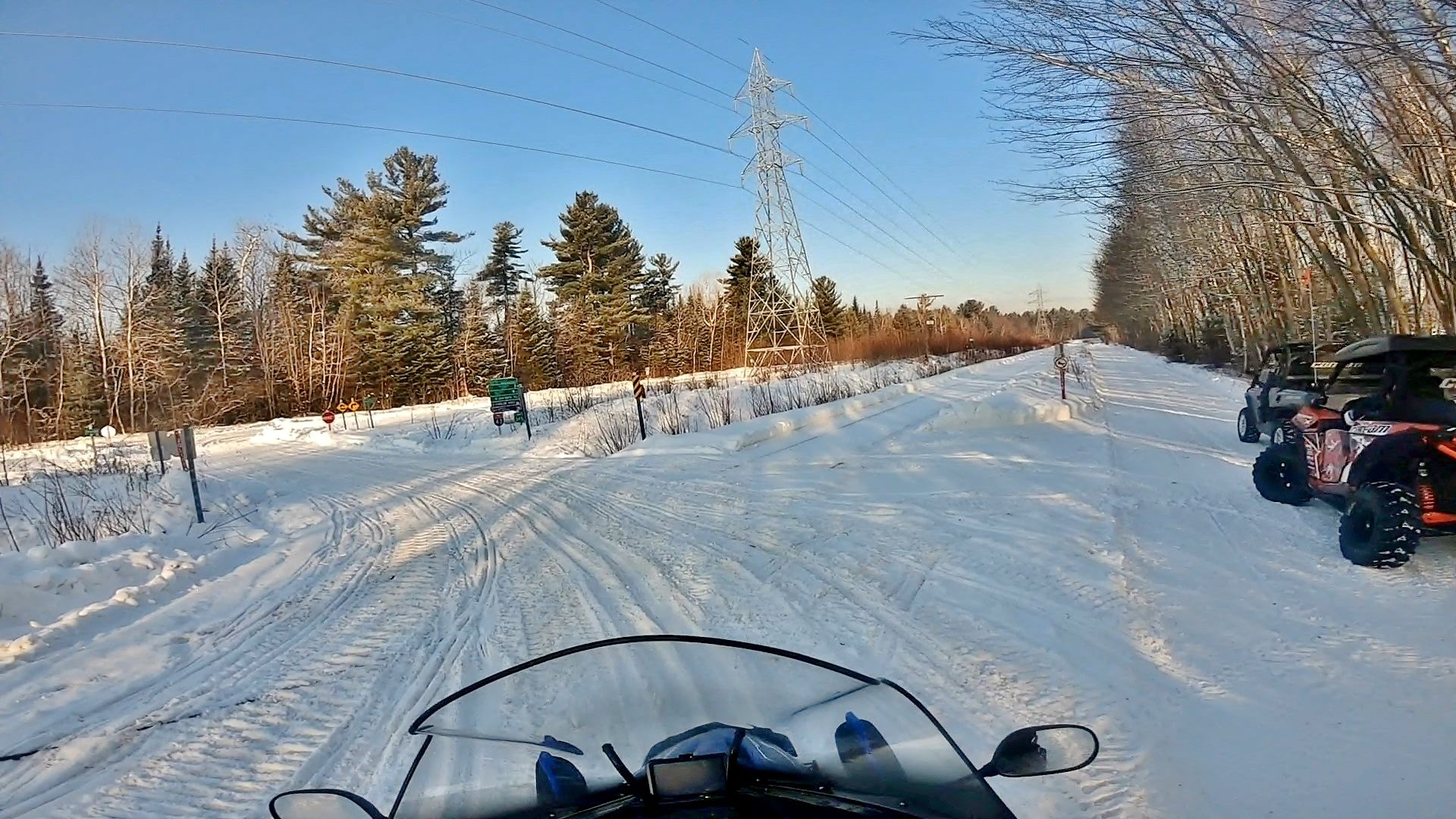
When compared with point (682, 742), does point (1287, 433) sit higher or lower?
lower

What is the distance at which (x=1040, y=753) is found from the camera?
1.99 m

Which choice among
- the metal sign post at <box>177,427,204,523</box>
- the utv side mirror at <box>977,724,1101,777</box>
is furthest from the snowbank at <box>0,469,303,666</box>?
the utv side mirror at <box>977,724,1101,777</box>

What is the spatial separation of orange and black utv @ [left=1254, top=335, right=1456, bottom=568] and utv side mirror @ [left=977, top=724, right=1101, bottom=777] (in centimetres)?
533

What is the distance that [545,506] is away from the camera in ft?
36.8

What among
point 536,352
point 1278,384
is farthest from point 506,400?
point 536,352

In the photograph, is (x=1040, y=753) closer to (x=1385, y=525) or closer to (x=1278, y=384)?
(x=1385, y=525)

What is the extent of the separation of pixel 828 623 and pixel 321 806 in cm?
400

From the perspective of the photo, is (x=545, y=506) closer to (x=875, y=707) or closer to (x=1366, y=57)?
(x=875, y=707)

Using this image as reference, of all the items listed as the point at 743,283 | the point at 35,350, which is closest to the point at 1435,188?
the point at 743,283

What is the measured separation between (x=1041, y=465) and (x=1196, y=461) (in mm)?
2019

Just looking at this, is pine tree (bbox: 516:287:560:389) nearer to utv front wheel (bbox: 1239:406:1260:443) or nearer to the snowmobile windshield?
utv front wheel (bbox: 1239:406:1260:443)

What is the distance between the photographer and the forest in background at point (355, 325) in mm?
43500

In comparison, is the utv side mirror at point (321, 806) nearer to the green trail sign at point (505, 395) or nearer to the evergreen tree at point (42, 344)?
the green trail sign at point (505, 395)

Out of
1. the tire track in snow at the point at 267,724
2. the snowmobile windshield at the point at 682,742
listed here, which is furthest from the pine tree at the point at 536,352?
the snowmobile windshield at the point at 682,742
